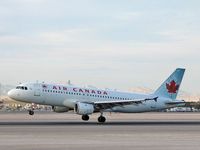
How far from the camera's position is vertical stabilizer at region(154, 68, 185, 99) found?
2628 inches

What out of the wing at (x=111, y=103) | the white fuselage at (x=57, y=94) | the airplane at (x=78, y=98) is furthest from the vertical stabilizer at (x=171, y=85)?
the wing at (x=111, y=103)

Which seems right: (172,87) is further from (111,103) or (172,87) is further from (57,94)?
(57,94)

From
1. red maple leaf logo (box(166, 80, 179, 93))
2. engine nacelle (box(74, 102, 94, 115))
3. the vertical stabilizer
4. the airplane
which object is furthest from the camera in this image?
red maple leaf logo (box(166, 80, 179, 93))

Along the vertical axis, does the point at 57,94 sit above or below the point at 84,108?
above

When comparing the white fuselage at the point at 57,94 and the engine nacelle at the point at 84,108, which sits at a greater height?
the white fuselage at the point at 57,94

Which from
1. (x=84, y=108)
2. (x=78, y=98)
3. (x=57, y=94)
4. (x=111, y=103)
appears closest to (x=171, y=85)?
(x=111, y=103)

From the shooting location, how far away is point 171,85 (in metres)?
67.1

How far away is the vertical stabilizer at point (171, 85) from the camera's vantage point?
66750 millimetres

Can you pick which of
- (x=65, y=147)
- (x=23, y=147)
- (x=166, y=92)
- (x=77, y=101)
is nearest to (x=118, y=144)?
(x=65, y=147)

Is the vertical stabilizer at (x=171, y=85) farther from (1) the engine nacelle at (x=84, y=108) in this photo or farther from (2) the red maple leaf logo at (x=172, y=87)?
(1) the engine nacelle at (x=84, y=108)

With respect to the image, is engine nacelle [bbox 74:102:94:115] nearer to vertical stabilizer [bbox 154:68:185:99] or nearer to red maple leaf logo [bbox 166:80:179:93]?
vertical stabilizer [bbox 154:68:185:99]

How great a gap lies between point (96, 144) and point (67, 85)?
3390cm

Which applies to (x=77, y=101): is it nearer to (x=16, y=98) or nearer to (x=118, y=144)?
(x=16, y=98)

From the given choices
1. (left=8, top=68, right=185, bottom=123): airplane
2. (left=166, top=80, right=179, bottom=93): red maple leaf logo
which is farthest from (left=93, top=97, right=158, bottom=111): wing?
(left=166, top=80, right=179, bottom=93): red maple leaf logo
